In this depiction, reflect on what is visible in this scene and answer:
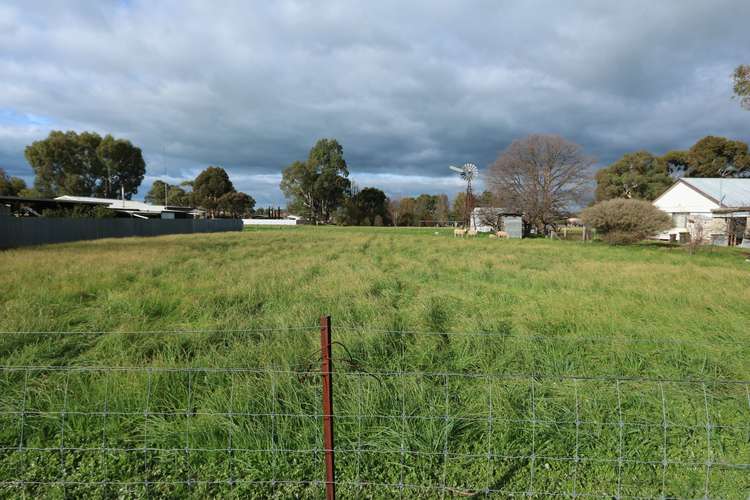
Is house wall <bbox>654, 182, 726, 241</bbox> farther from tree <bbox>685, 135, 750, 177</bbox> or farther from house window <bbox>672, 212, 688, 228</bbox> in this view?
tree <bbox>685, 135, 750, 177</bbox>

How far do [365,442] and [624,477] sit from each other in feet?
6.33

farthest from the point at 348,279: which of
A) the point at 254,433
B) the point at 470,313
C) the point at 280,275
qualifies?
the point at 254,433

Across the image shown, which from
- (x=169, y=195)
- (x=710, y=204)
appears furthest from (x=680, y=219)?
(x=169, y=195)

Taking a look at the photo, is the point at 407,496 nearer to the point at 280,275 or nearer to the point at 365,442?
the point at 365,442

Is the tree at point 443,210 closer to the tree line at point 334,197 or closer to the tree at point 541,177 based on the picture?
the tree line at point 334,197

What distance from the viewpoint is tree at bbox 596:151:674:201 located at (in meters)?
52.1

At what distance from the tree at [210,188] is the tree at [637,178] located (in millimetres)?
Result: 77421

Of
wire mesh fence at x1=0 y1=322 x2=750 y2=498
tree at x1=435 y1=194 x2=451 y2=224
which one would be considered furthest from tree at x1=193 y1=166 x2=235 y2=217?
wire mesh fence at x1=0 y1=322 x2=750 y2=498

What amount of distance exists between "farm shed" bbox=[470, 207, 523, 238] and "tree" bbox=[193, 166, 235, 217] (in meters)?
62.0

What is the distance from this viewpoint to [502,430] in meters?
2.93

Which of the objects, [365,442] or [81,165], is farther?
[81,165]

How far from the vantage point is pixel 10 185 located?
199 feet

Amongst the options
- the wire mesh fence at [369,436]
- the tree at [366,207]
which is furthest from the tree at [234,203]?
the wire mesh fence at [369,436]

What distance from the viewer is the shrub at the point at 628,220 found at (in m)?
23.0
